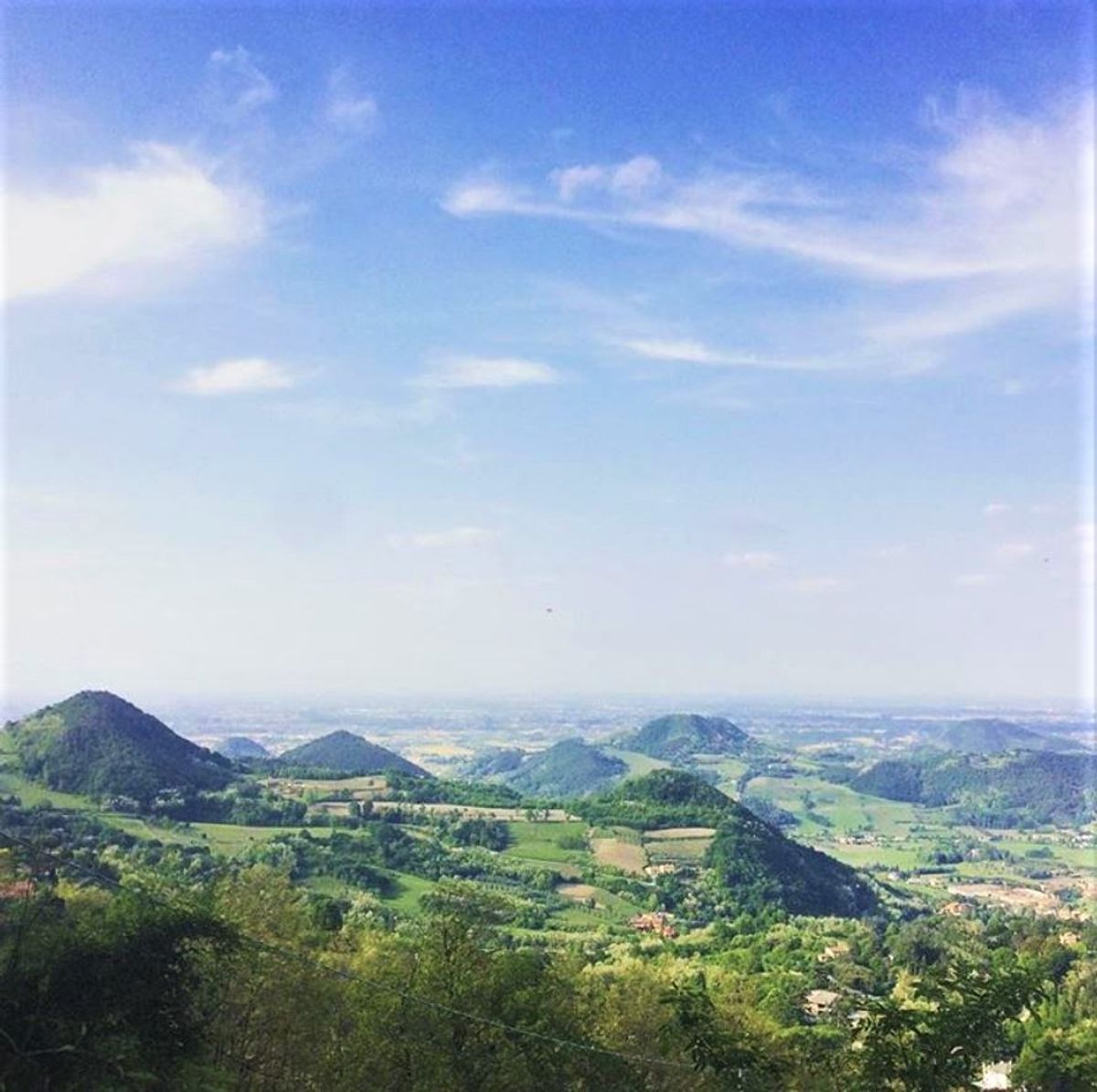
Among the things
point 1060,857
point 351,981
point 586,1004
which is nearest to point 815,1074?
point 586,1004

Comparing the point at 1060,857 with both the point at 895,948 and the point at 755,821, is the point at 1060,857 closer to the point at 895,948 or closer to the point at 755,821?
the point at 755,821

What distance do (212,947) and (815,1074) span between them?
7.96 metres

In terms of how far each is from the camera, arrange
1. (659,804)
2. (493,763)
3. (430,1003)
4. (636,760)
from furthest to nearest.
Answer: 1. (636,760)
2. (493,763)
3. (659,804)
4. (430,1003)

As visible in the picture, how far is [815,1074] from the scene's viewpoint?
40.2 feet

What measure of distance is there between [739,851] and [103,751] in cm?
4208

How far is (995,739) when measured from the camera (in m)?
170

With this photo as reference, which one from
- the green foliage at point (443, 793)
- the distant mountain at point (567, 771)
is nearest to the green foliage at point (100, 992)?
the green foliage at point (443, 793)

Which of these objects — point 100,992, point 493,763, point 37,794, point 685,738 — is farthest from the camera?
point 685,738

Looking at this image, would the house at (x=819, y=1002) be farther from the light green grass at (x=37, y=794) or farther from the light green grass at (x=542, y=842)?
the light green grass at (x=37, y=794)

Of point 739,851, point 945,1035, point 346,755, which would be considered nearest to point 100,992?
point 945,1035

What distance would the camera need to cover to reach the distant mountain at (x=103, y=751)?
187 feet

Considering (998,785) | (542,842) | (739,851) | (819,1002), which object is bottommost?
(998,785)

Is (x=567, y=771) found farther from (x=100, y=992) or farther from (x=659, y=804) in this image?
(x=100, y=992)

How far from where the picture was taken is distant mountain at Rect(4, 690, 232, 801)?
56.9m
